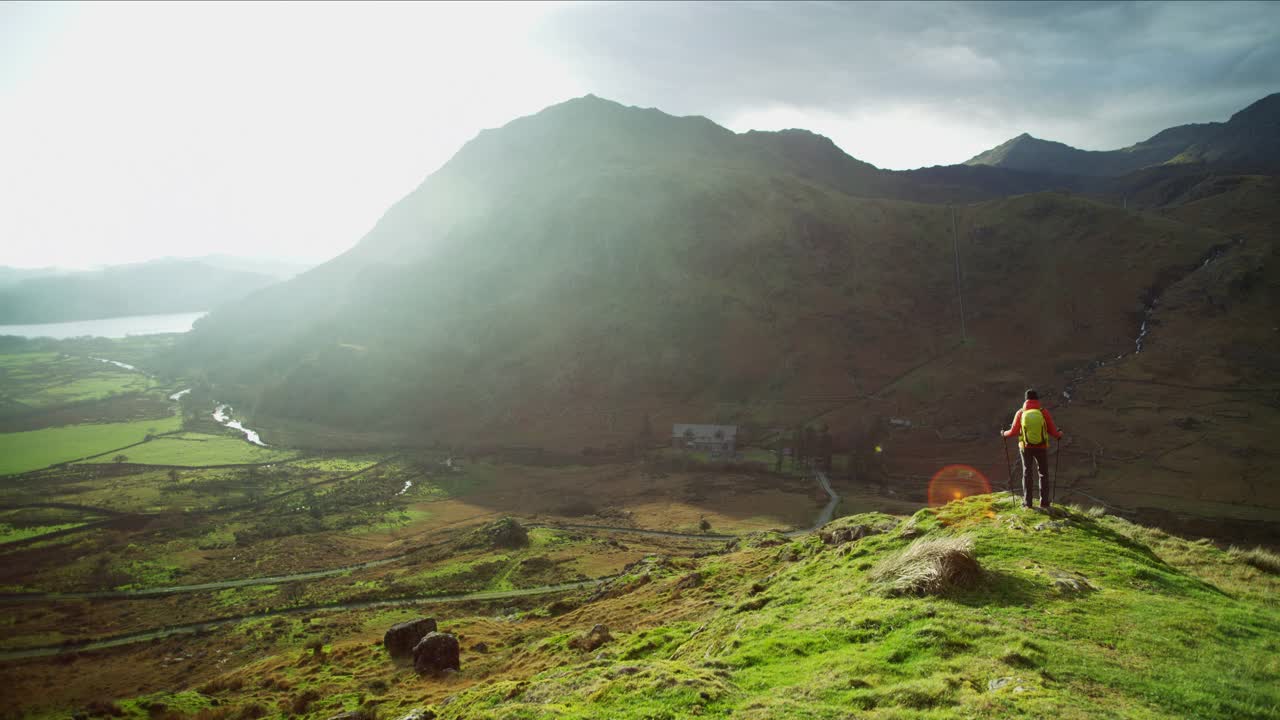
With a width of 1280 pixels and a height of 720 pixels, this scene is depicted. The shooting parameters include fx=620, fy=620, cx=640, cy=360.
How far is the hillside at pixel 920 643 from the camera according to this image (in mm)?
10531

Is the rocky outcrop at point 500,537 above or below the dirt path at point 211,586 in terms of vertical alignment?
above

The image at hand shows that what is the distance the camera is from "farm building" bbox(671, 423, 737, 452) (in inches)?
4174

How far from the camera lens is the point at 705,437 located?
109 m

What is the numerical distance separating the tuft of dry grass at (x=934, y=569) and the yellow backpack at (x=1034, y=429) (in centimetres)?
356

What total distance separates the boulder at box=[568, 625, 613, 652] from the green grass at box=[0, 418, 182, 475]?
12178cm

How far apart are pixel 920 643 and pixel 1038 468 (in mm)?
9858

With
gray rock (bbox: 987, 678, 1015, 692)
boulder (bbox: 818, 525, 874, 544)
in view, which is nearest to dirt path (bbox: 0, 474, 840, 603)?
boulder (bbox: 818, 525, 874, 544)

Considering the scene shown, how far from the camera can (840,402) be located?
11725cm

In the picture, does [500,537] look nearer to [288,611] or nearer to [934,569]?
[288,611]

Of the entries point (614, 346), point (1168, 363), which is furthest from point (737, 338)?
point (1168, 363)

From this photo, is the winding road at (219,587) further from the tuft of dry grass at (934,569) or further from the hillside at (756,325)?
the hillside at (756,325)

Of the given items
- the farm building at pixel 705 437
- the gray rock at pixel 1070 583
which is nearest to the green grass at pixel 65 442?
the farm building at pixel 705 437

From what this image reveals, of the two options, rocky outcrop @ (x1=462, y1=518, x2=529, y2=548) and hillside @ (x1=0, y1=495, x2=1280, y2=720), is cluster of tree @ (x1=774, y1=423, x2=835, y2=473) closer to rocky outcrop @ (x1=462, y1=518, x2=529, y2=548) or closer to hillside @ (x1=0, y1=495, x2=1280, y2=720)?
rocky outcrop @ (x1=462, y1=518, x2=529, y2=548)

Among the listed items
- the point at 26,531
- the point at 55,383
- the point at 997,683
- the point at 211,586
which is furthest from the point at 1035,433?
the point at 55,383
